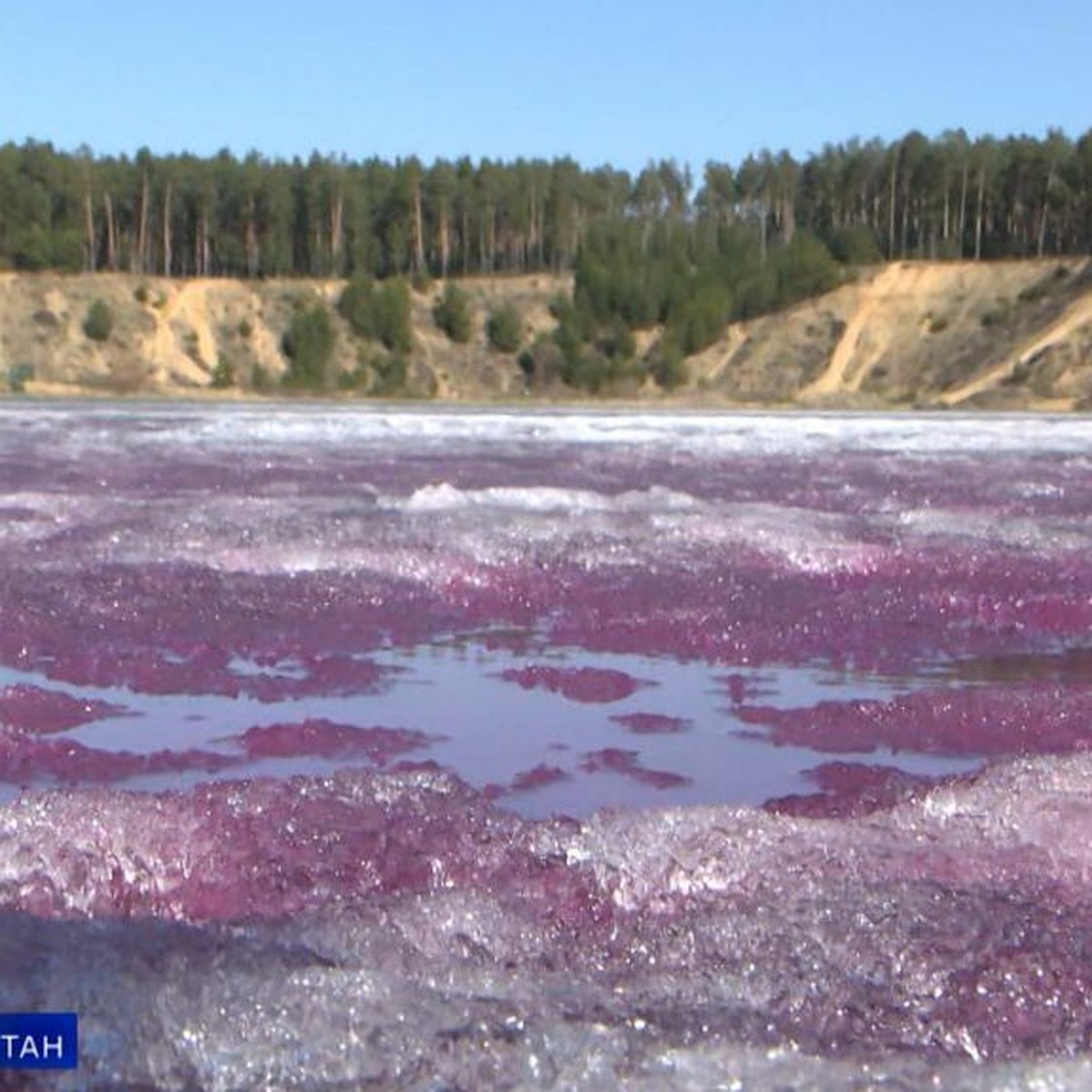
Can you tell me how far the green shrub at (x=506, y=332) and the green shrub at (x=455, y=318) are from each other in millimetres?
1121

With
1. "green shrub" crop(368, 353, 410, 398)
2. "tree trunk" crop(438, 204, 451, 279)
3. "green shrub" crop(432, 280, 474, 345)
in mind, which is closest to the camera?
"green shrub" crop(368, 353, 410, 398)

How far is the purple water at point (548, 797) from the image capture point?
174 inches

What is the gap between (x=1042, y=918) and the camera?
17.1 ft

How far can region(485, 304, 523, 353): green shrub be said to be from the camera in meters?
90.2

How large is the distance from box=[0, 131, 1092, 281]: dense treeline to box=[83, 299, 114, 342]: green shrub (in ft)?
19.1

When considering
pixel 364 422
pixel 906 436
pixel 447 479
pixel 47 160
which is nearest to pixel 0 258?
→ pixel 47 160

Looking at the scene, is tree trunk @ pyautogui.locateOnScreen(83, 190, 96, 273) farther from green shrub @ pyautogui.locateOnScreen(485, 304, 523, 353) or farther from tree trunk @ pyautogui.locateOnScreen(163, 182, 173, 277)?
green shrub @ pyautogui.locateOnScreen(485, 304, 523, 353)

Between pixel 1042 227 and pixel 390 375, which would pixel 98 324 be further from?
pixel 1042 227

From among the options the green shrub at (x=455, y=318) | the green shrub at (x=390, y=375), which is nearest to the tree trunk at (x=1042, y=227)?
the green shrub at (x=455, y=318)

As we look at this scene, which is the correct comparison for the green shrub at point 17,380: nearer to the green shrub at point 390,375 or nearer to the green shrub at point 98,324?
the green shrub at point 390,375

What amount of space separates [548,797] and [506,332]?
84.2 meters

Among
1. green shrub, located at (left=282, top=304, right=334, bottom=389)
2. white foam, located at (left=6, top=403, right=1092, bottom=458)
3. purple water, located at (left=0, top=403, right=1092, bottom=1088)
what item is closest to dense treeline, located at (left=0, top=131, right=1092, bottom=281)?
green shrub, located at (left=282, top=304, right=334, bottom=389)

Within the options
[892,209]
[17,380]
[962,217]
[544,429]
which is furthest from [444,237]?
[544,429]

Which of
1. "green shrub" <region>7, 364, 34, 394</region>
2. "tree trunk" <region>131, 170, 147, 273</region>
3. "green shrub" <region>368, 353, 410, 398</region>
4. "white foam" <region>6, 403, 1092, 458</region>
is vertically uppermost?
"tree trunk" <region>131, 170, 147, 273</region>
